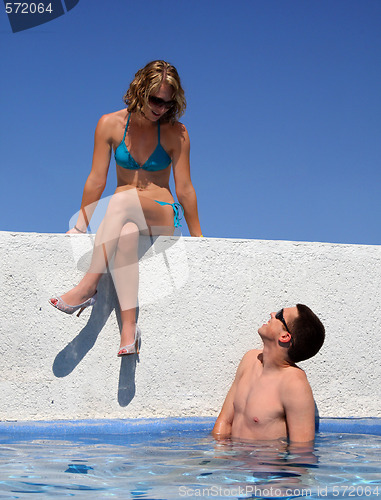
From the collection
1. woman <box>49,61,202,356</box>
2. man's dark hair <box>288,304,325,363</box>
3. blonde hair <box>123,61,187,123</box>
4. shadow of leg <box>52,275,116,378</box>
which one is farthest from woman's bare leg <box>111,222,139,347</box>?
man's dark hair <box>288,304,325,363</box>

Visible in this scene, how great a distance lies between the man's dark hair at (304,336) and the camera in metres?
3.02

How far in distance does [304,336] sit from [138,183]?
1.36 metres

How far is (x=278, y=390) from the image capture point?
2.95 m

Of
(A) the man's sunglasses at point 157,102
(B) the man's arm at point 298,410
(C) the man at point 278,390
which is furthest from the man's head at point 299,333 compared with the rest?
(A) the man's sunglasses at point 157,102

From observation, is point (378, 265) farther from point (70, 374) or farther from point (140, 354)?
point (70, 374)

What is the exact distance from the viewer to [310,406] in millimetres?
2863

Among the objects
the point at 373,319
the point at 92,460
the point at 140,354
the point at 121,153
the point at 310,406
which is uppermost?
the point at 121,153

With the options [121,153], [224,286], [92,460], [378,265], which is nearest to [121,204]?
[121,153]

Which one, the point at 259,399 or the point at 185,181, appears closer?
Answer: the point at 259,399

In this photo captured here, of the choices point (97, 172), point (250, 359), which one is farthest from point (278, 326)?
point (97, 172)

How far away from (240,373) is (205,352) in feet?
0.83

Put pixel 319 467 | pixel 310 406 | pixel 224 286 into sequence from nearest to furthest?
pixel 319 467
pixel 310 406
pixel 224 286

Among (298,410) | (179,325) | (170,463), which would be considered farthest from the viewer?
(179,325)

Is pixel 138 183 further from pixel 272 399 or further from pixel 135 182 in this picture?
pixel 272 399
